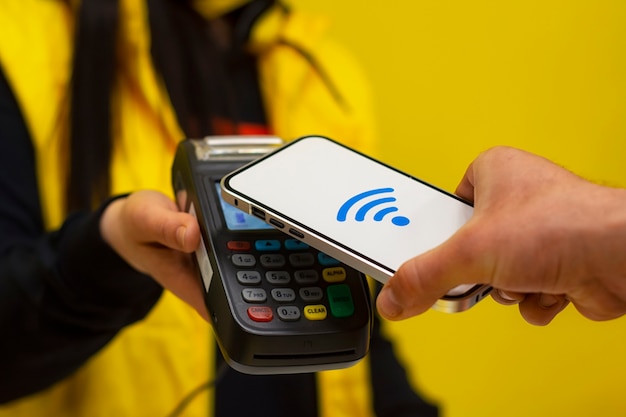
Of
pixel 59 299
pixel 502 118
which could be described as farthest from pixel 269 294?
pixel 502 118

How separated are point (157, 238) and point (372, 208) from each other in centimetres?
10

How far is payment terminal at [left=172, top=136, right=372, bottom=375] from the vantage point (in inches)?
10.5

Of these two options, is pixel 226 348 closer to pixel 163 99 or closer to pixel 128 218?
pixel 128 218

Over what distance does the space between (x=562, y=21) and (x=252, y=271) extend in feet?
1.73

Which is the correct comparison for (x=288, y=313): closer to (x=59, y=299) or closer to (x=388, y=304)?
(x=388, y=304)

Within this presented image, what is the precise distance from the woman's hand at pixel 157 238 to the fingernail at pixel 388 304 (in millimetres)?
96

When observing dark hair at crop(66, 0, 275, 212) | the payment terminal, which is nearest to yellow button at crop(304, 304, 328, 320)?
the payment terminal

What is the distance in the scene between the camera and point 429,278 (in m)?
0.23

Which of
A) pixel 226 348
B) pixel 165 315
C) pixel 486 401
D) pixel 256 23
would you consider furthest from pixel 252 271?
pixel 486 401

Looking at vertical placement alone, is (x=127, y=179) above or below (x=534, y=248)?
below

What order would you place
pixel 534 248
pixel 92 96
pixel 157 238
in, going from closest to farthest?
pixel 534 248, pixel 157 238, pixel 92 96

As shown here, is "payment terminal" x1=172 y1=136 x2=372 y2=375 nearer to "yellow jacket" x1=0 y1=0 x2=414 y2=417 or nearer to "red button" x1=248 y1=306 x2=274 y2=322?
"red button" x1=248 y1=306 x2=274 y2=322

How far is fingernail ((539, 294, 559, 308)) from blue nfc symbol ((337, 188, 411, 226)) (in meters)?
0.06

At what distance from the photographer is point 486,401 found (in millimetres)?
692
